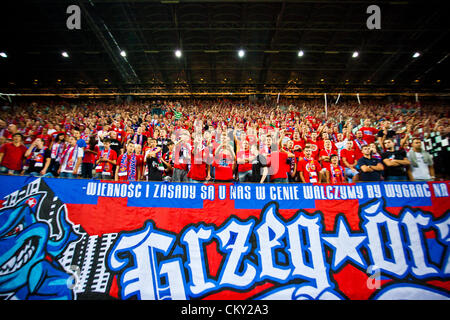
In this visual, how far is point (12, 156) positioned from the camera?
20.2 feet

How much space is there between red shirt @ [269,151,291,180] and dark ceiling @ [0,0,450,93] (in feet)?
→ 43.7

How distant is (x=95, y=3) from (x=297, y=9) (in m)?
14.6

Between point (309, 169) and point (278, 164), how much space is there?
3.67 ft

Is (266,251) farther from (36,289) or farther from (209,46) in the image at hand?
(209,46)

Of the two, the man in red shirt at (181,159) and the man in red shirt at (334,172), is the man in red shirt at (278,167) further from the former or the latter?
the man in red shirt at (181,159)

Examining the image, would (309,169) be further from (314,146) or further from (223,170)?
(223,170)

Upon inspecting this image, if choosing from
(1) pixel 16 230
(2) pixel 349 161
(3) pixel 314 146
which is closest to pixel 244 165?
(3) pixel 314 146

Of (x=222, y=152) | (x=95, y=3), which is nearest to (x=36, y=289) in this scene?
(x=222, y=152)

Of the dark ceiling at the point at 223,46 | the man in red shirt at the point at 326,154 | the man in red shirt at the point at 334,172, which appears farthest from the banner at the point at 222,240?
the dark ceiling at the point at 223,46

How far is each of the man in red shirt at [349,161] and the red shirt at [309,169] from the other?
3.37ft

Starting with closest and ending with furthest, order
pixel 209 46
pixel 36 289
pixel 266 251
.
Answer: pixel 36 289, pixel 266 251, pixel 209 46

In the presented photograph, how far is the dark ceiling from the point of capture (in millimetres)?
14914

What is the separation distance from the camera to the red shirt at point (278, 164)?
602cm

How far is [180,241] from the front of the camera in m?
4.14
